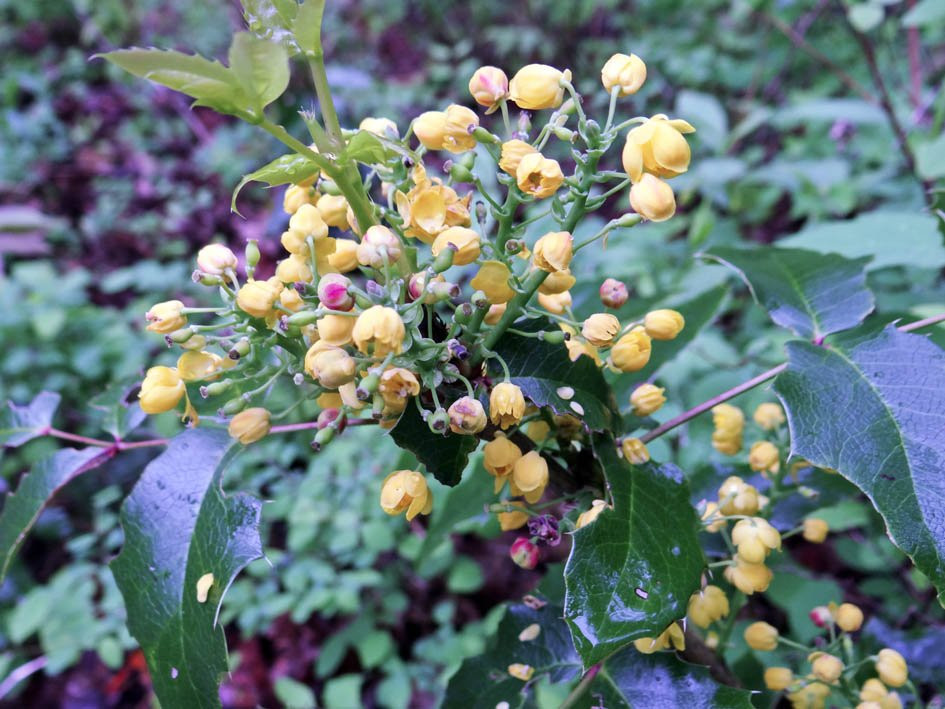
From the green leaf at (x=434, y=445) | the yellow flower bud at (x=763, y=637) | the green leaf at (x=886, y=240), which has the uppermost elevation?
the green leaf at (x=434, y=445)

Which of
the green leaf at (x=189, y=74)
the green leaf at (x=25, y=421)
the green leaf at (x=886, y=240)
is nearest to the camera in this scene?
the green leaf at (x=189, y=74)

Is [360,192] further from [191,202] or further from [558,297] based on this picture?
[191,202]

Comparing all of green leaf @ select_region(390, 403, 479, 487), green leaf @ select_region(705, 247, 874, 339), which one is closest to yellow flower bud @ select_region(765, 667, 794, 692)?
green leaf @ select_region(705, 247, 874, 339)

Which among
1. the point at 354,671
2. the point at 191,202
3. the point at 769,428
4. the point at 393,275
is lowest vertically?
the point at 354,671

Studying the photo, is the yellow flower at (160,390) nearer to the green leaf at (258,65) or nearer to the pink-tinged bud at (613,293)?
the green leaf at (258,65)

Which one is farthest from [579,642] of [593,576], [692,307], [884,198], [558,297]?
[884,198]

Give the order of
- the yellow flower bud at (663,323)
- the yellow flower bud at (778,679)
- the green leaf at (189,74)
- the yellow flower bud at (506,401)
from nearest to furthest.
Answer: the green leaf at (189,74)
the yellow flower bud at (506,401)
the yellow flower bud at (663,323)
the yellow flower bud at (778,679)

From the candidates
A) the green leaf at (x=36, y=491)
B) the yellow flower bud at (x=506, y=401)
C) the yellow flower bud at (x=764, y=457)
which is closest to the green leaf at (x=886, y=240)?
the yellow flower bud at (x=764, y=457)
